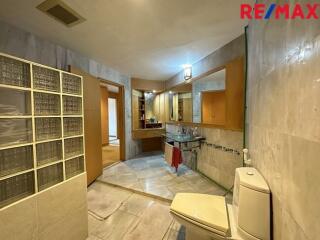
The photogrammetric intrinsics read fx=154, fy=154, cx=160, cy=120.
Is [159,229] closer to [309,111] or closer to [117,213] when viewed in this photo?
[117,213]

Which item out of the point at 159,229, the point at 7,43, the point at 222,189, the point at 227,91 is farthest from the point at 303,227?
the point at 7,43

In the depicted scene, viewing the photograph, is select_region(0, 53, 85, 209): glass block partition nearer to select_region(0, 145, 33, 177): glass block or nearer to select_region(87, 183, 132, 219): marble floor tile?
select_region(0, 145, 33, 177): glass block

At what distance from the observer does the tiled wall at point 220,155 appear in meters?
2.10

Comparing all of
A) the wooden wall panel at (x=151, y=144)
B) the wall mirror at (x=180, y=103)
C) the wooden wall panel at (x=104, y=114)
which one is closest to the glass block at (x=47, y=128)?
the wall mirror at (x=180, y=103)

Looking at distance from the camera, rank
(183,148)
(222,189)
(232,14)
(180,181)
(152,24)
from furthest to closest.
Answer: (183,148) → (180,181) → (222,189) → (152,24) → (232,14)

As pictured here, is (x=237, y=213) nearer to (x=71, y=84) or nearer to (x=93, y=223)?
(x=93, y=223)

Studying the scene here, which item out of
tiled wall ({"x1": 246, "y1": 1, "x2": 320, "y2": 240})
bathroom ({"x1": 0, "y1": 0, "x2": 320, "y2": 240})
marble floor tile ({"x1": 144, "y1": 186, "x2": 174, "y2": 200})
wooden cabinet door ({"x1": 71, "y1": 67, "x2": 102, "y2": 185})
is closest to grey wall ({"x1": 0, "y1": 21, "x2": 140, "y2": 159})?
bathroom ({"x1": 0, "y1": 0, "x2": 320, "y2": 240})

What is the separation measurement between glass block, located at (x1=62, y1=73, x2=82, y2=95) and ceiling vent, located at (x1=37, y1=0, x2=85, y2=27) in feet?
1.91

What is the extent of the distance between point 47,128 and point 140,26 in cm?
141

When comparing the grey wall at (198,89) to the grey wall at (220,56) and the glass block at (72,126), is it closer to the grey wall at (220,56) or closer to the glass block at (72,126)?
the grey wall at (220,56)

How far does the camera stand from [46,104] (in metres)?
1.36

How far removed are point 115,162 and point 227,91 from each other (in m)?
3.05

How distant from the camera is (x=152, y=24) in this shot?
168 cm

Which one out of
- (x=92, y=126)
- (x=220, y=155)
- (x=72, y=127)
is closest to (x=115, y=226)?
(x=72, y=127)
